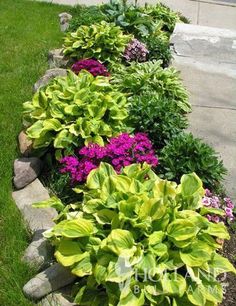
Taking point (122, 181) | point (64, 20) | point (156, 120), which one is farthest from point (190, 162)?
point (64, 20)

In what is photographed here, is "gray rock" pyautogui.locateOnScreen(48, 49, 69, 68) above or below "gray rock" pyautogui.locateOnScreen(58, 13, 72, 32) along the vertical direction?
below

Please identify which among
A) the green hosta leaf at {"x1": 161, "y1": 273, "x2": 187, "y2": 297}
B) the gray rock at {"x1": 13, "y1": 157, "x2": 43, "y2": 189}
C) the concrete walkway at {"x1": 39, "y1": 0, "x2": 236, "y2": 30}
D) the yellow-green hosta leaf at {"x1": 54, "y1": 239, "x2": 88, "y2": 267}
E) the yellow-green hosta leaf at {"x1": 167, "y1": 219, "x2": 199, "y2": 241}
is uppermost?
the yellow-green hosta leaf at {"x1": 167, "y1": 219, "x2": 199, "y2": 241}

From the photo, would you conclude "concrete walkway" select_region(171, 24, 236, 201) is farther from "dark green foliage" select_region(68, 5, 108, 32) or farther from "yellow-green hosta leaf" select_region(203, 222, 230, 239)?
"dark green foliage" select_region(68, 5, 108, 32)

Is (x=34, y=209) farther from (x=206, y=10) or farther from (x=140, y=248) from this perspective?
(x=206, y=10)

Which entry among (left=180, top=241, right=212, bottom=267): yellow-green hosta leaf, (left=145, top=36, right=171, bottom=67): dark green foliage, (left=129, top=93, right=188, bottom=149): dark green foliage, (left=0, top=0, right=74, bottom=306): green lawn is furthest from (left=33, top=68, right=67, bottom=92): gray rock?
(left=180, top=241, right=212, bottom=267): yellow-green hosta leaf

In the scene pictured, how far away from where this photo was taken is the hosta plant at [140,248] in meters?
2.75

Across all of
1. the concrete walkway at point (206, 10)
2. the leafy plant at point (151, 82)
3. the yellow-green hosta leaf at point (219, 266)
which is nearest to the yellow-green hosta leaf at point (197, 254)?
the yellow-green hosta leaf at point (219, 266)

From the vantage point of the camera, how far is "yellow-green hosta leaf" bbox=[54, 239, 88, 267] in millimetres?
2871

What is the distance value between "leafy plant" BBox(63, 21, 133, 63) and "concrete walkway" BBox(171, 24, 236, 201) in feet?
3.27

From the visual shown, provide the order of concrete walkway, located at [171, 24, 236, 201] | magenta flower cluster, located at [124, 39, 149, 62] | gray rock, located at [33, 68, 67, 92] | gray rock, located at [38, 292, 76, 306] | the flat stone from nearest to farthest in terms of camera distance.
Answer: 1. gray rock, located at [38, 292, 76, 306]
2. the flat stone
3. concrete walkway, located at [171, 24, 236, 201]
4. gray rock, located at [33, 68, 67, 92]
5. magenta flower cluster, located at [124, 39, 149, 62]

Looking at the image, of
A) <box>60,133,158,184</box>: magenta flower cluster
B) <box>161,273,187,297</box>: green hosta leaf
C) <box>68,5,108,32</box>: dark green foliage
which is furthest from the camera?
<box>68,5,108,32</box>: dark green foliage

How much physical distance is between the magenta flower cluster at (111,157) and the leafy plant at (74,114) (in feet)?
0.71

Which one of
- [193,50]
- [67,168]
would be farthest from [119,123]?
[193,50]

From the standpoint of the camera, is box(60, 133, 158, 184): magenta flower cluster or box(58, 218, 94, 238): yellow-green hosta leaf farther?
box(60, 133, 158, 184): magenta flower cluster
